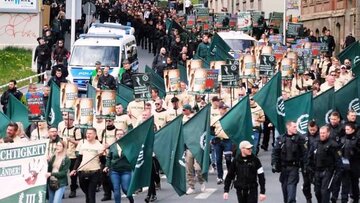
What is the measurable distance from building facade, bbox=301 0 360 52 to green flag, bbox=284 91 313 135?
25503 millimetres

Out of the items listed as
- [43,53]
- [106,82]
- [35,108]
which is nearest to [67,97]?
[35,108]

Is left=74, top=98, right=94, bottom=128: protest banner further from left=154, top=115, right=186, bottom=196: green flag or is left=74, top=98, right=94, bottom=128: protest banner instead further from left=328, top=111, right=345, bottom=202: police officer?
left=328, top=111, right=345, bottom=202: police officer

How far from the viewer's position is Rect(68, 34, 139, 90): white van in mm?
37188

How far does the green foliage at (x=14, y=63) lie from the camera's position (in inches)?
1665

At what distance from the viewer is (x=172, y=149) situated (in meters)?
21.4

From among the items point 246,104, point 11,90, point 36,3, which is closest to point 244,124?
point 246,104

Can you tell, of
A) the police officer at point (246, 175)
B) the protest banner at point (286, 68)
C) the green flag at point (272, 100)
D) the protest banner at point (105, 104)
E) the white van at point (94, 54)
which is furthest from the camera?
the white van at point (94, 54)

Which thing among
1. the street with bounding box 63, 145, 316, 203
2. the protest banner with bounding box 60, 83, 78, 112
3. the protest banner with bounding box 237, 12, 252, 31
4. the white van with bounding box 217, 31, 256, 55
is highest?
the protest banner with bounding box 237, 12, 252, 31

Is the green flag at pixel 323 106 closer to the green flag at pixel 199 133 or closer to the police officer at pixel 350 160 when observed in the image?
the green flag at pixel 199 133

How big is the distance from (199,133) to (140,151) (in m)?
2.30

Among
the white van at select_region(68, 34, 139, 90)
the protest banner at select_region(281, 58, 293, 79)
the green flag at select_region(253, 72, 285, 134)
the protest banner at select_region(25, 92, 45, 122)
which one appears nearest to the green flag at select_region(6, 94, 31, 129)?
the protest banner at select_region(25, 92, 45, 122)

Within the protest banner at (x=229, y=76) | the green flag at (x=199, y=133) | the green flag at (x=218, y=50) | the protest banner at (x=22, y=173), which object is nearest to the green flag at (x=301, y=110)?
the green flag at (x=199, y=133)

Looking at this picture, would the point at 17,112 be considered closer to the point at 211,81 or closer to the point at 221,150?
the point at 221,150

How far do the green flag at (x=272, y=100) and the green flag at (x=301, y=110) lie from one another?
0.45m
